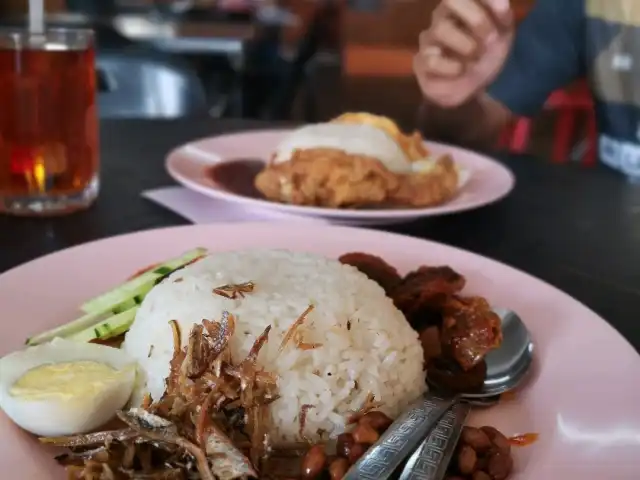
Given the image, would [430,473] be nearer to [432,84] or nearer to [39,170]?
[39,170]

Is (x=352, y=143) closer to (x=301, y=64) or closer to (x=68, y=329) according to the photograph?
(x=68, y=329)

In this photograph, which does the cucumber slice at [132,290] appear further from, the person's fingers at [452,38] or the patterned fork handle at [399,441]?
the person's fingers at [452,38]

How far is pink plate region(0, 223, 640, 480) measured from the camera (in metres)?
0.71

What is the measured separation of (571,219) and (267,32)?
405 centimetres

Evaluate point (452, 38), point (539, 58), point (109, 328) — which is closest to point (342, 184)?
point (109, 328)

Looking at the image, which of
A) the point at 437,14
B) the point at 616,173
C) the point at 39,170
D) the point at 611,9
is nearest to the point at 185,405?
the point at 39,170

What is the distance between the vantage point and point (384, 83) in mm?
5176

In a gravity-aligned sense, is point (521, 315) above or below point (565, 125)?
above

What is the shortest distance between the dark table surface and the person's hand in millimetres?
473

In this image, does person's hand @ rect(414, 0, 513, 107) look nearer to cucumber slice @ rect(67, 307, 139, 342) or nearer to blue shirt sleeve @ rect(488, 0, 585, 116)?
blue shirt sleeve @ rect(488, 0, 585, 116)

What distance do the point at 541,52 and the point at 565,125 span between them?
5.97ft

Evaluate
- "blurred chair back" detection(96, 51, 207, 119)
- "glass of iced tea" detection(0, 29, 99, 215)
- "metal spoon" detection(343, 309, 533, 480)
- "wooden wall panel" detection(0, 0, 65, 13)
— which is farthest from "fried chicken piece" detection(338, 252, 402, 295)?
"wooden wall panel" detection(0, 0, 65, 13)

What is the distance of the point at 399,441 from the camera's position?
2.32 ft

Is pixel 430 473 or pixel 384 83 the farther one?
pixel 384 83
